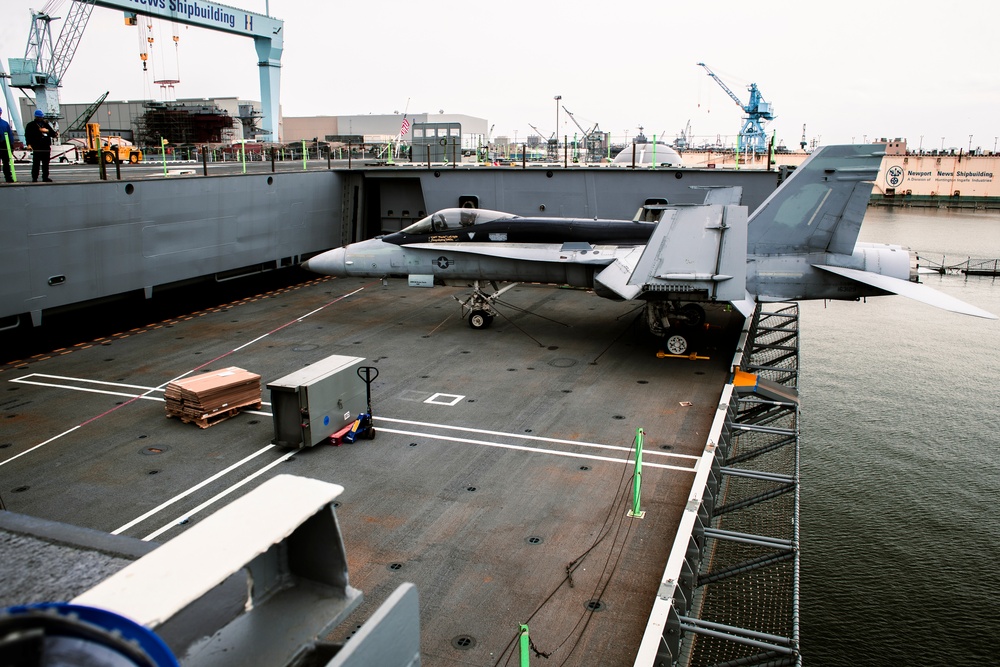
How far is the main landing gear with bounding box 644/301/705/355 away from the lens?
18.0 m

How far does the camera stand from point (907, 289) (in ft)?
55.7

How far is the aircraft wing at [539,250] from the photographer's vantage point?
19.0 meters

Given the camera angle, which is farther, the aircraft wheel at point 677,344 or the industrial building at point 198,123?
the industrial building at point 198,123

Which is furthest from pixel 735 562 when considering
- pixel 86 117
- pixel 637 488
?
pixel 86 117

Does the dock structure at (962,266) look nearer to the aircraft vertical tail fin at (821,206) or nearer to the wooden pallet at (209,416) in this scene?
the aircraft vertical tail fin at (821,206)

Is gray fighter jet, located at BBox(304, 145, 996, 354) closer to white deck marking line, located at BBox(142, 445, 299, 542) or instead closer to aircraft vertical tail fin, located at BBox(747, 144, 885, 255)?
aircraft vertical tail fin, located at BBox(747, 144, 885, 255)

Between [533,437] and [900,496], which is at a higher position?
[533,437]

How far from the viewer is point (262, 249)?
82.8ft

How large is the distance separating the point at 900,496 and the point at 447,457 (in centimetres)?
1051

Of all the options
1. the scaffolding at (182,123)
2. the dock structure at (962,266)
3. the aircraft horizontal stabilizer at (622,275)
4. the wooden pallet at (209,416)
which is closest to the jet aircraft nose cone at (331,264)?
the wooden pallet at (209,416)

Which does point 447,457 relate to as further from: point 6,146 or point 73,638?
point 6,146

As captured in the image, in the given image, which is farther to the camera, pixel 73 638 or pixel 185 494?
pixel 185 494

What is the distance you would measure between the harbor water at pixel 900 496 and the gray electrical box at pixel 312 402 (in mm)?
8818

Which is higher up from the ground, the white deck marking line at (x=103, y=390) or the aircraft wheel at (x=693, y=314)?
the aircraft wheel at (x=693, y=314)
